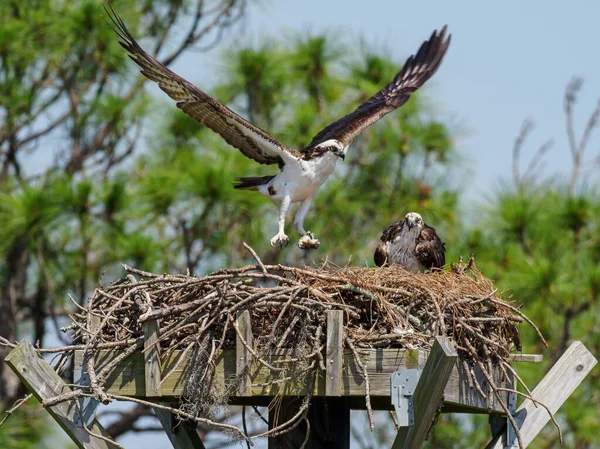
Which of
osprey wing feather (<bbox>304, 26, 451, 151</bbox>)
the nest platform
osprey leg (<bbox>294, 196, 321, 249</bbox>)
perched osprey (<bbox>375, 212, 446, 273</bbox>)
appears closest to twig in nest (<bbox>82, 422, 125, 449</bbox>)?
the nest platform

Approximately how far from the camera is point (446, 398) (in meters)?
4.96

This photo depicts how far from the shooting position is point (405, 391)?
4785 millimetres

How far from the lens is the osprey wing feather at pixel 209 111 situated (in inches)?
261

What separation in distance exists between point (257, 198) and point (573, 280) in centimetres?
290

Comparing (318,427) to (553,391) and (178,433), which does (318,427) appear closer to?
(178,433)

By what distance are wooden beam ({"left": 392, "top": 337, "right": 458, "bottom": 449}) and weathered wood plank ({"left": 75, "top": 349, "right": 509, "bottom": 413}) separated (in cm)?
15

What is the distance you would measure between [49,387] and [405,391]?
1.35 meters

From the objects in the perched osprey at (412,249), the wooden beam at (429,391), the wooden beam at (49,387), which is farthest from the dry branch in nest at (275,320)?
the perched osprey at (412,249)

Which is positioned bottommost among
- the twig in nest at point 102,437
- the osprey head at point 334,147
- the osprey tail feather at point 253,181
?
the twig in nest at point 102,437

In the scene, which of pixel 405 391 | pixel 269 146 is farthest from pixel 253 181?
pixel 405 391

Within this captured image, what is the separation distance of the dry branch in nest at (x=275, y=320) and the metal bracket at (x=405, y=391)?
0.38ft

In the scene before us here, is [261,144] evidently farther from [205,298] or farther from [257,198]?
[257,198]

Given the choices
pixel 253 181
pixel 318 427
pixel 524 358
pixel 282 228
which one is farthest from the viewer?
pixel 253 181

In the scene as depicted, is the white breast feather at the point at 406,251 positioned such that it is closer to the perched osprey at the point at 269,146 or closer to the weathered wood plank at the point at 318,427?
the perched osprey at the point at 269,146
